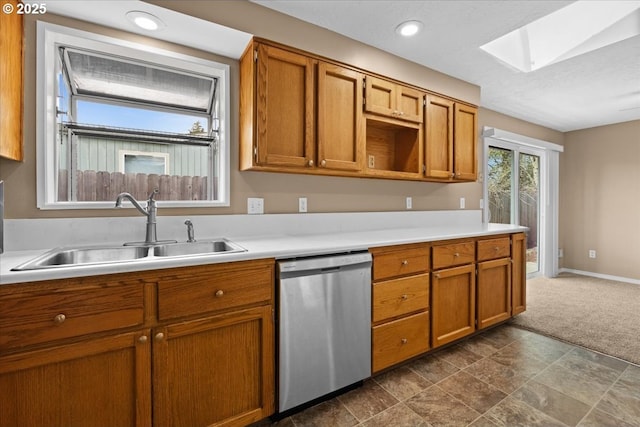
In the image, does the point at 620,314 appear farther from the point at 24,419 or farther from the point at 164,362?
the point at 24,419

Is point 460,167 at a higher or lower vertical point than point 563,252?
higher

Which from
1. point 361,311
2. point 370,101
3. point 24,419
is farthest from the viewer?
point 370,101

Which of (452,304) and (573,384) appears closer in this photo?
(573,384)

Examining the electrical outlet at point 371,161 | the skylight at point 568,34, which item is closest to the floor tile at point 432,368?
the electrical outlet at point 371,161

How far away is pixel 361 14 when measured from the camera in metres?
2.04

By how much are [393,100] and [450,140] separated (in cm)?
77

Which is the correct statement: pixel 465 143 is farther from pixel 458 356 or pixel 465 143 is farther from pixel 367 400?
pixel 367 400

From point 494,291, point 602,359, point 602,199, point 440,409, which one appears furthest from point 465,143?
point 602,199

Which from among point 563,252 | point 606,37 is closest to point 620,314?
point 563,252

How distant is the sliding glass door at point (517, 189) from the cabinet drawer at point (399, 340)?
2450 millimetres

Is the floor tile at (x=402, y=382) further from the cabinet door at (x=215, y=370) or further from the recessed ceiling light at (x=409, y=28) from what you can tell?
the recessed ceiling light at (x=409, y=28)

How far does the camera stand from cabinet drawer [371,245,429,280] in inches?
74.7

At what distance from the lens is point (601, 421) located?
1.61 metres

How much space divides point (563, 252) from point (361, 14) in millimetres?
5366
